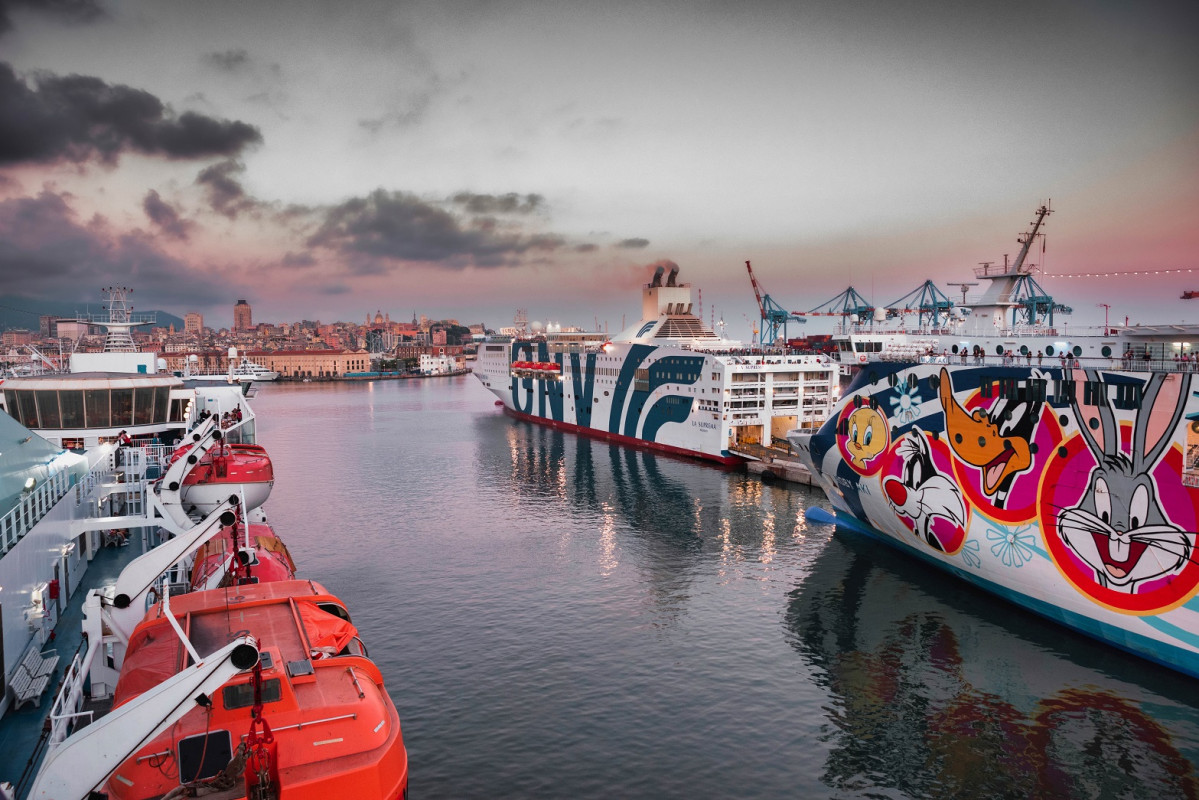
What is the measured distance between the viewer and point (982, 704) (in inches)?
574

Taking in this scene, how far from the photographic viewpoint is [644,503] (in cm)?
3259

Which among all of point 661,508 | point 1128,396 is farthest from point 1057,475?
point 661,508

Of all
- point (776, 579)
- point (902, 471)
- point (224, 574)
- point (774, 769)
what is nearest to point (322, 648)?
point (224, 574)

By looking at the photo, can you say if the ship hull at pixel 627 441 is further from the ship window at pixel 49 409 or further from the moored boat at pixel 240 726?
the moored boat at pixel 240 726

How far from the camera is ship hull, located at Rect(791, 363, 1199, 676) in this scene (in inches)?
590

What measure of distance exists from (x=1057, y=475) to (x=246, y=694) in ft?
58.0

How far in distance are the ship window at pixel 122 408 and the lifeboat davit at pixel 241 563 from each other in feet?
29.2

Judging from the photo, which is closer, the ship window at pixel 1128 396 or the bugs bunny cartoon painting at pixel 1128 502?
the bugs bunny cartoon painting at pixel 1128 502

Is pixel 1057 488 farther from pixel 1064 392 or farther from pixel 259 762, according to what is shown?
pixel 259 762

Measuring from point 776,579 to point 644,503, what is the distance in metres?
11.0

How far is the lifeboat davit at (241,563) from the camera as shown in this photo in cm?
1224

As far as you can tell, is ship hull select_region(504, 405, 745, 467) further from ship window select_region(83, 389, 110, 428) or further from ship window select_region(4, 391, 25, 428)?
ship window select_region(4, 391, 25, 428)

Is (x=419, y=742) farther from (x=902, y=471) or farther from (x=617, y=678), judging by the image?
(x=902, y=471)

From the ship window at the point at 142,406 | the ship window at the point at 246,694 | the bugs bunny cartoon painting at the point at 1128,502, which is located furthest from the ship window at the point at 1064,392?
the ship window at the point at 142,406
